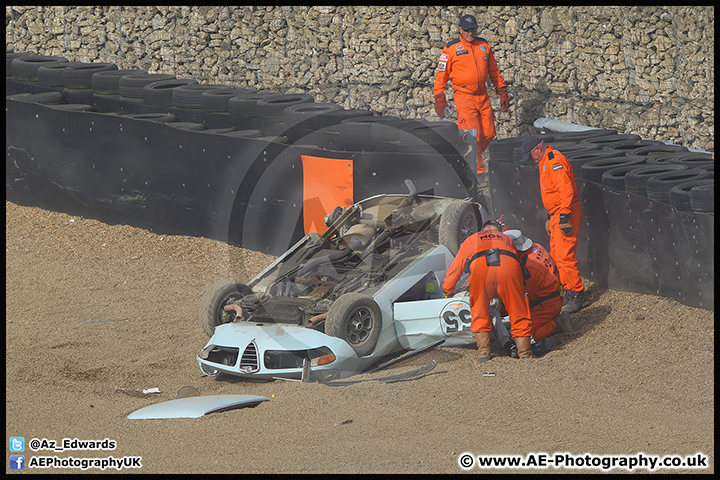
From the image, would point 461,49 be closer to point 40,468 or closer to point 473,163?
point 473,163

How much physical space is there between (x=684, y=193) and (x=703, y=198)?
0.27 m

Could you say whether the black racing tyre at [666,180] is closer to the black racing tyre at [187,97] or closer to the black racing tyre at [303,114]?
the black racing tyre at [303,114]

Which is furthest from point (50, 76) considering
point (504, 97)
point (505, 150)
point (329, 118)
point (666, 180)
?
point (666, 180)

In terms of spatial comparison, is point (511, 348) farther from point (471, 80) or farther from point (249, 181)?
point (471, 80)

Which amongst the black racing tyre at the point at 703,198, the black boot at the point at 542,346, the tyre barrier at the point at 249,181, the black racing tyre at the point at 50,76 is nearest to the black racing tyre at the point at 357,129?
the tyre barrier at the point at 249,181

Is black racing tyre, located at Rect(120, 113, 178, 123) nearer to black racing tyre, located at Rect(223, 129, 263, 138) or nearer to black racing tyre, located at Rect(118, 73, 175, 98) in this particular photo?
black racing tyre, located at Rect(118, 73, 175, 98)

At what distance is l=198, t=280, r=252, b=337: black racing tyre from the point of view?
866 centimetres

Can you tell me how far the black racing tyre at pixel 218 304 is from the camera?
8.66 m

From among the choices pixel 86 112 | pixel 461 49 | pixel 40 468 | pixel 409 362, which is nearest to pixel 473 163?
pixel 461 49

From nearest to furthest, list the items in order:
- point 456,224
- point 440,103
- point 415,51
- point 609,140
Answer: point 456,224 → point 609,140 → point 440,103 → point 415,51

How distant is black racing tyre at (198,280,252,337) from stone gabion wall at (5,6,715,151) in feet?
29.2

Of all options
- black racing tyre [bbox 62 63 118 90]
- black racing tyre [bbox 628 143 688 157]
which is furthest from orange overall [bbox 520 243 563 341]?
black racing tyre [bbox 62 63 118 90]

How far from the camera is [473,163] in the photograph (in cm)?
1162

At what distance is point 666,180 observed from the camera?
29.8 feet
